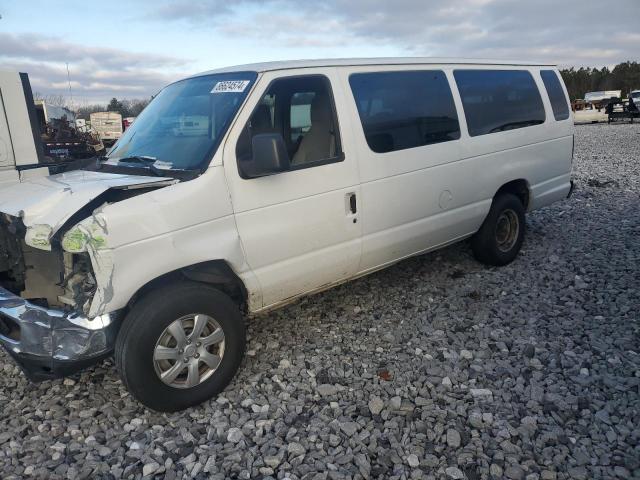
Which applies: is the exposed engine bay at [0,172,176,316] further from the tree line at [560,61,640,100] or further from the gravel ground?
the tree line at [560,61,640,100]

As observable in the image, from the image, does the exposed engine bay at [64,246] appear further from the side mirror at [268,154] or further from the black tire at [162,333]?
the side mirror at [268,154]

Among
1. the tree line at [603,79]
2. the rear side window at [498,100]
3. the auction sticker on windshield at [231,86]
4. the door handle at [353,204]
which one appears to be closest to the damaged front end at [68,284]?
the auction sticker on windshield at [231,86]

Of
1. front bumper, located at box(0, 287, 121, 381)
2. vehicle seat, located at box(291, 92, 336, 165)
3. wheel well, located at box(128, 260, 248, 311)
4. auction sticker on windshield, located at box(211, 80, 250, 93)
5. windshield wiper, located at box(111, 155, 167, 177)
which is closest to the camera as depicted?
front bumper, located at box(0, 287, 121, 381)

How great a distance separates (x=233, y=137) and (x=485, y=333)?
2505 millimetres

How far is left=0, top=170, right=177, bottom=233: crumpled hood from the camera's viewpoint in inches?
111

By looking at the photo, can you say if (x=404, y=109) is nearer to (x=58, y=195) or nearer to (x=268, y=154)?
(x=268, y=154)

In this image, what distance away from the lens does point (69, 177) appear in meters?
3.54

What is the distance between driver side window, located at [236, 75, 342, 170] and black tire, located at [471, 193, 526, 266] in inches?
87.9

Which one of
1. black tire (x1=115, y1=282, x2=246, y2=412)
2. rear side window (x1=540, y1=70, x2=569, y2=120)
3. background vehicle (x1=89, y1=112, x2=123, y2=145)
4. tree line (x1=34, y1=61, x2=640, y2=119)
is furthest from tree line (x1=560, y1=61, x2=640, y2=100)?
black tire (x1=115, y1=282, x2=246, y2=412)

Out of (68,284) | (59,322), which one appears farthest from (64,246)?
(59,322)

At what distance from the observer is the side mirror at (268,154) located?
10.2 feet

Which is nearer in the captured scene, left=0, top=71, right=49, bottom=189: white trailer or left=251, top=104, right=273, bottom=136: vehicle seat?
left=251, top=104, right=273, bottom=136: vehicle seat

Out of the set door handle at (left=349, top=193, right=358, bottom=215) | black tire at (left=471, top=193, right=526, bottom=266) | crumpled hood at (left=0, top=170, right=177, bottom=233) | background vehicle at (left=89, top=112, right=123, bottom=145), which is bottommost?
black tire at (left=471, top=193, right=526, bottom=266)

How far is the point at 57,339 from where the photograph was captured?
285cm
